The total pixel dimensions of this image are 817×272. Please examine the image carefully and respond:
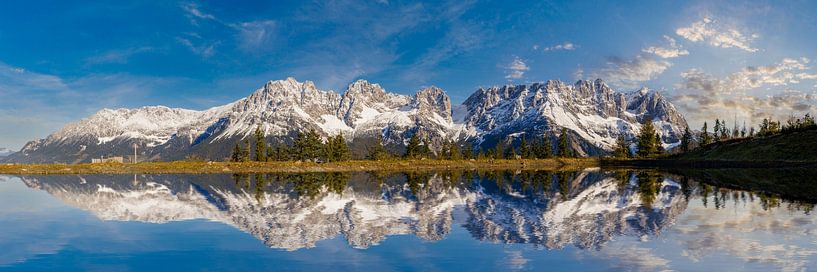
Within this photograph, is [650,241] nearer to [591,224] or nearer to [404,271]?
[591,224]

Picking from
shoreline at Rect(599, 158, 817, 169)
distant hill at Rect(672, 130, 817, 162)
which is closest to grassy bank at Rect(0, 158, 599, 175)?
shoreline at Rect(599, 158, 817, 169)

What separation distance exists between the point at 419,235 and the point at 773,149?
381 feet

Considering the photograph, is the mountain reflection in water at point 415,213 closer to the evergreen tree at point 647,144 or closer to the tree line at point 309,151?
the tree line at point 309,151

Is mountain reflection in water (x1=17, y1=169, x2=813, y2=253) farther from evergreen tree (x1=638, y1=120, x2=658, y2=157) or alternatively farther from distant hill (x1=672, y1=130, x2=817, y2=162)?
evergreen tree (x1=638, y1=120, x2=658, y2=157)

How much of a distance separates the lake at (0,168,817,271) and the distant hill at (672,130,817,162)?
78256mm

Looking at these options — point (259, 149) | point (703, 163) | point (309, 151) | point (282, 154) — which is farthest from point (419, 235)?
point (282, 154)

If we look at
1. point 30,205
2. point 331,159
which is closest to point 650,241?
point 30,205

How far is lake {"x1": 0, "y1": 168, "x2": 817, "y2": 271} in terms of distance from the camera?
15.7 meters

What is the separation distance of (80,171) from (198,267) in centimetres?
10143

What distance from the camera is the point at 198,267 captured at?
50.3 feet

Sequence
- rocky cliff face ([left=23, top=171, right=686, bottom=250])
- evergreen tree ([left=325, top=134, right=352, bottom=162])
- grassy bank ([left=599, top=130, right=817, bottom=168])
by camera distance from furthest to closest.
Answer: evergreen tree ([left=325, top=134, right=352, bottom=162])
grassy bank ([left=599, top=130, right=817, bottom=168])
rocky cliff face ([left=23, top=171, right=686, bottom=250])

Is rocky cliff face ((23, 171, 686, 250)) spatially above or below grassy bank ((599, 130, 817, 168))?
below

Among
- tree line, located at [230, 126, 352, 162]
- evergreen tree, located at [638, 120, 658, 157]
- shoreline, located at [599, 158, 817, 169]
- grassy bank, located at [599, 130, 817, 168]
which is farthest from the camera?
evergreen tree, located at [638, 120, 658, 157]

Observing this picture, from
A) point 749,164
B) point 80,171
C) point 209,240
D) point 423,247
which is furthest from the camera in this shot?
point 749,164
